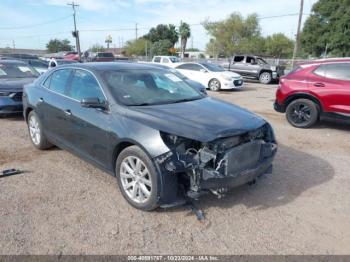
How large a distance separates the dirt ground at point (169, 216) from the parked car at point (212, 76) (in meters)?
10.5

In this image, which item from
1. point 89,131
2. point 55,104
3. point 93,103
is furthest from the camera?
point 55,104

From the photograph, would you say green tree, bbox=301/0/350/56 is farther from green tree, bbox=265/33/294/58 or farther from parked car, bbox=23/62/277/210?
parked car, bbox=23/62/277/210

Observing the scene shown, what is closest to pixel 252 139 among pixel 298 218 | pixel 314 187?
pixel 298 218

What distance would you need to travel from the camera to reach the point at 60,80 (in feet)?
15.5

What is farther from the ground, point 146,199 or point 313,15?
point 313,15

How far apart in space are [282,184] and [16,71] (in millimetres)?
7815

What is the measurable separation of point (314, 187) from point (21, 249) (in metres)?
3.53

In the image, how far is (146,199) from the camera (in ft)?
10.9

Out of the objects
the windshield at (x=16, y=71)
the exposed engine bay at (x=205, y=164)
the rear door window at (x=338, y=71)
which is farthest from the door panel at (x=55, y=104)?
the rear door window at (x=338, y=71)

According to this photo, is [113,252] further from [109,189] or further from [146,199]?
[109,189]

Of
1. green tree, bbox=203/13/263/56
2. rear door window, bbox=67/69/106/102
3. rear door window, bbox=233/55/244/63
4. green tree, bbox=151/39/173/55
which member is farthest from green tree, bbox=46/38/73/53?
rear door window, bbox=67/69/106/102

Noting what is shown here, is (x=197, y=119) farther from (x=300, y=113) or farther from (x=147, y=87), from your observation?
(x=300, y=113)

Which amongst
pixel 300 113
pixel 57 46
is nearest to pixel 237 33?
pixel 300 113

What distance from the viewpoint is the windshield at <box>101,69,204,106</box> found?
151 inches
